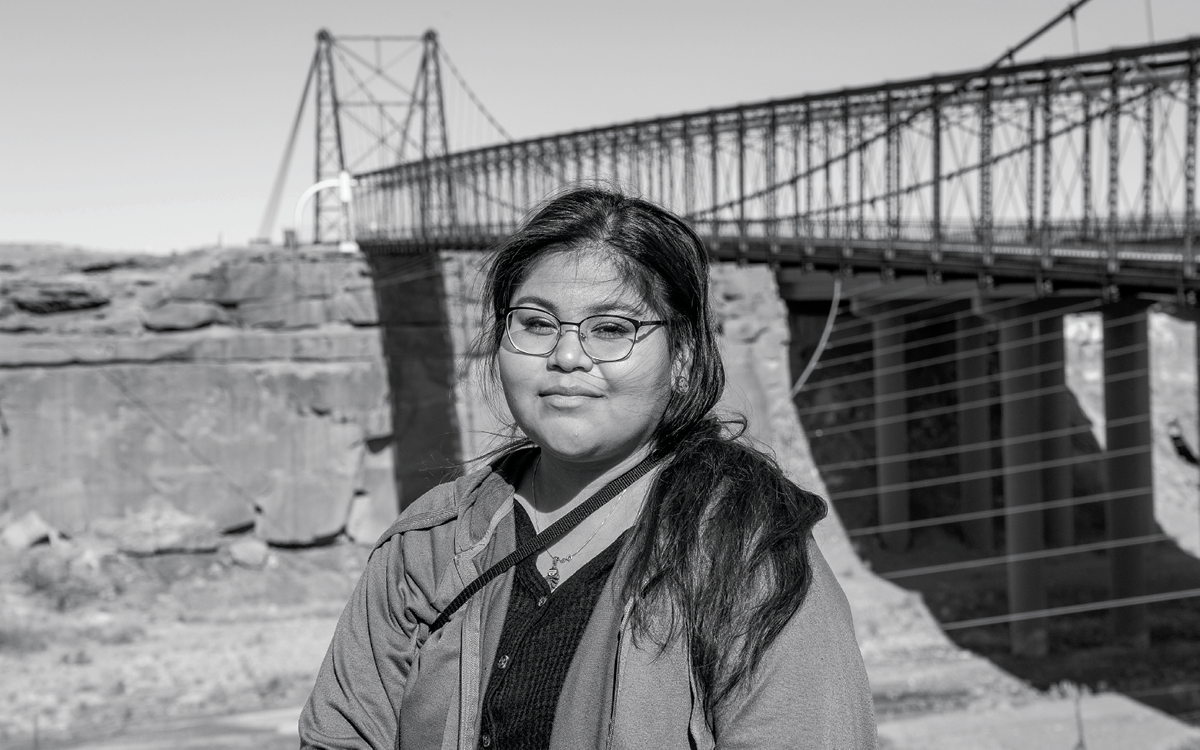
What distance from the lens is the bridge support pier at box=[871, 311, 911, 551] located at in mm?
18500

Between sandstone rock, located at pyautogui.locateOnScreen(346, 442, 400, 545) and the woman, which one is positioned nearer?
the woman

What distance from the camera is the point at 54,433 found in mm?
17547

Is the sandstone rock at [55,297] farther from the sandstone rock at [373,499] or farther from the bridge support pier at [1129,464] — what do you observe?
the bridge support pier at [1129,464]

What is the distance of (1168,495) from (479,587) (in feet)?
70.1

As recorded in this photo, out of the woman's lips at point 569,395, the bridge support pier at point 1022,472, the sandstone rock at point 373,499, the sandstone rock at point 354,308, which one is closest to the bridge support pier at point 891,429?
the bridge support pier at point 1022,472

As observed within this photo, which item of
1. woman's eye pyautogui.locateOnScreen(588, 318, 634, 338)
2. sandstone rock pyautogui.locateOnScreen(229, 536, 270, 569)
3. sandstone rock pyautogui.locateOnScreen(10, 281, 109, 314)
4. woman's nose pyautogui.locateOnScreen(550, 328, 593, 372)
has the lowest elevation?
sandstone rock pyautogui.locateOnScreen(229, 536, 270, 569)

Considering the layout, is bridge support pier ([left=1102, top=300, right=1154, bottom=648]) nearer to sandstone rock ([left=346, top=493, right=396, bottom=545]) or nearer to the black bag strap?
sandstone rock ([left=346, top=493, right=396, bottom=545])

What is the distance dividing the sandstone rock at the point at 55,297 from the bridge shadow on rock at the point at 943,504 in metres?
10.5

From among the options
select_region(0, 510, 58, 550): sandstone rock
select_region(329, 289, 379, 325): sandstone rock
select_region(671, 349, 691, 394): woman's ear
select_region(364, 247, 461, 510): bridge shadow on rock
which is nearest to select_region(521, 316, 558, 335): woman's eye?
select_region(671, 349, 691, 394): woman's ear

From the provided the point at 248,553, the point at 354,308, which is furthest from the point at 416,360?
the point at 248,553

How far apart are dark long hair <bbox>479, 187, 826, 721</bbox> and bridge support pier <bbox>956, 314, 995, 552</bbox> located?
16183 millimetres

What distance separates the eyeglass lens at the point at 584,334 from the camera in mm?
1601

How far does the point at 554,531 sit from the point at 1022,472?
552 inches

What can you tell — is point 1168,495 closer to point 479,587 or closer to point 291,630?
point 291,630
